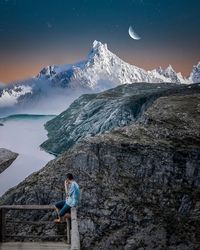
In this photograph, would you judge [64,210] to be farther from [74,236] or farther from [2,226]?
[74,236]

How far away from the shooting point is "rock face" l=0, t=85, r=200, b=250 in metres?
94.8

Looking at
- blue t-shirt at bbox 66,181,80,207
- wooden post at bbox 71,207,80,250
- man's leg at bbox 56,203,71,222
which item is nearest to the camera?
wooden post at bbox 71,207,80,250

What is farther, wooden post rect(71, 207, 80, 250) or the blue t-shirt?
the blue t-shirt

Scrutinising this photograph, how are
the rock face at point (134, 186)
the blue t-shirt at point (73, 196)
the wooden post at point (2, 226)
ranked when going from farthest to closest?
the rock face at point (134, 186)
the blue t-shirt at point (73, 196)
the wooden post at point (2, 226)

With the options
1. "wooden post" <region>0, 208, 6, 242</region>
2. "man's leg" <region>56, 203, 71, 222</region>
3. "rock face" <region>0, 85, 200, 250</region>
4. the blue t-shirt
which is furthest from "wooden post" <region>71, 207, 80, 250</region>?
"rock face" <region>0, 85, 200, 250</region>

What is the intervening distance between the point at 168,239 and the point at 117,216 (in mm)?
13216

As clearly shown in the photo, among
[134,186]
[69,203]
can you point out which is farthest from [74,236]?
[134,186]

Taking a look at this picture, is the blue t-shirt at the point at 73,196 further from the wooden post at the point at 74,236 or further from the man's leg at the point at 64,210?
the wooden post at the point at 74,236

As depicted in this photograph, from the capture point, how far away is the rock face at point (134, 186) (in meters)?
94.8

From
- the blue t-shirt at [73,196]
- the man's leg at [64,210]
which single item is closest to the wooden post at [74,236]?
the blue t-shirt at [73,196]

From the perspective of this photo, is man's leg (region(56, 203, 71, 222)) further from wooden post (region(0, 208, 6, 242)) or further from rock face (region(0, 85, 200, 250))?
rock face (region(0, 85, 200, 250))

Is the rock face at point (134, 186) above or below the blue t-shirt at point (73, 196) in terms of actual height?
below

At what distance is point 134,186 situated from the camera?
105 metres

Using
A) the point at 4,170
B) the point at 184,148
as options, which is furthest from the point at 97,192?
the point at 4,170
